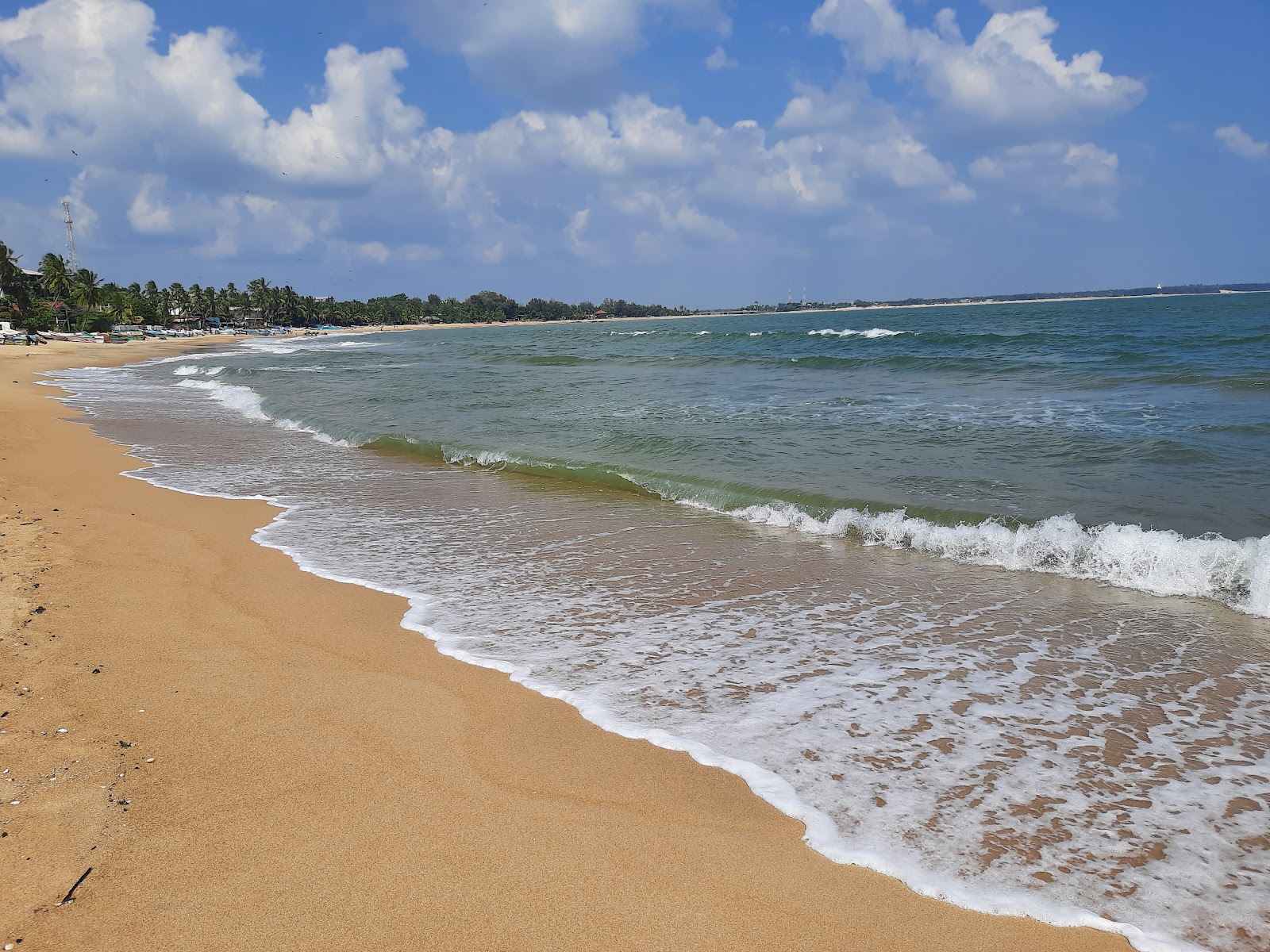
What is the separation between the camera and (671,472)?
37.1 ft

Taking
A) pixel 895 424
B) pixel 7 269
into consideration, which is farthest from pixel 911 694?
pixel 7 269

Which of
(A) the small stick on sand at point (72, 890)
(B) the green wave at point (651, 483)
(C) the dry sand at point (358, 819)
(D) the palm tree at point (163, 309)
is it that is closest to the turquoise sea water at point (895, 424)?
(B) the green wave at point (651, 483)

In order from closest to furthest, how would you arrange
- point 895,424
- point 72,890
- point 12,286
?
point 72,890, point 895,424, point 12,286

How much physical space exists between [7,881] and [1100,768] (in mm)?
4586

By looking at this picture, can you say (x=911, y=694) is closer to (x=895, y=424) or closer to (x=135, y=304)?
(x=895, y=424)

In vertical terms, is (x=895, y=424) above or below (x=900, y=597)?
above

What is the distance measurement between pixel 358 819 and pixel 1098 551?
22.1 feet

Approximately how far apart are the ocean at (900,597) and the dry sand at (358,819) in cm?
31

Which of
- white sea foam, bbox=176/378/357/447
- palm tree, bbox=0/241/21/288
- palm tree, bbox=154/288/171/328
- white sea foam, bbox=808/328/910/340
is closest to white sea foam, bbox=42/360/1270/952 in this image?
white sea foam, bbox=176/378/357/447

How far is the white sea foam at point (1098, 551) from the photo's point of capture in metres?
6.32

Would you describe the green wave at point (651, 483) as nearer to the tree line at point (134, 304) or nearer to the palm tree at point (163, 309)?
the tree line at point (134, 304)

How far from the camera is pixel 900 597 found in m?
6.31

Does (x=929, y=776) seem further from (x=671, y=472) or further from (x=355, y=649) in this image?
(x=671, y=472)

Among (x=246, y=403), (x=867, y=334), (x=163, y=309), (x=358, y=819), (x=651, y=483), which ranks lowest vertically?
(x=358, y=819)
